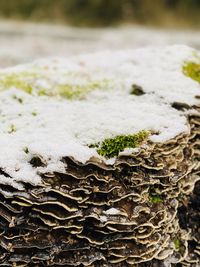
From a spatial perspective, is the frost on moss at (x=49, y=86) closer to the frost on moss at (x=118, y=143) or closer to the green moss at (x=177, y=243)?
the frost on moss at (x=118, y=143)

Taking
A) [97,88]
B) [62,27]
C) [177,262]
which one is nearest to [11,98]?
[97,88]

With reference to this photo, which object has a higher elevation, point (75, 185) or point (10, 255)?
point (75, 185)

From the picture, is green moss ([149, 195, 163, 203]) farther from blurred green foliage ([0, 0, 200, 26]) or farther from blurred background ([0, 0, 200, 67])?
blurred green foliage ([0, 0, 200, 26])

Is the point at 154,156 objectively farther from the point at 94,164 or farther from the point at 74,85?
the point at 74,85

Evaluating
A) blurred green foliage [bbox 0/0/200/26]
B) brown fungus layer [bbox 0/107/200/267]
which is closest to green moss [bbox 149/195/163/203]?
brown fungus layer [bbox 0/107/200/267]

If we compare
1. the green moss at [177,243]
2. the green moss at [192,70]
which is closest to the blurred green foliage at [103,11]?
the green moss at [192,70]
